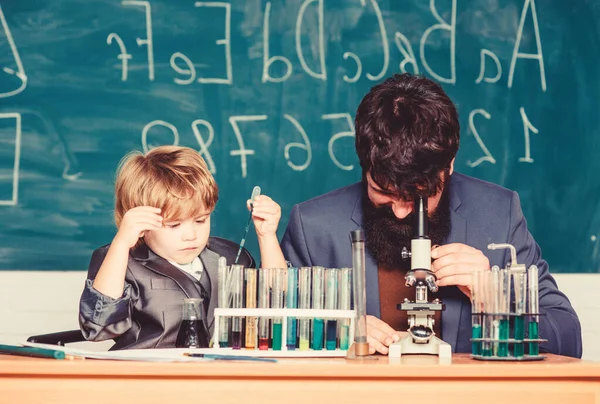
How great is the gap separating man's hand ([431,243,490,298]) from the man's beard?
316mm

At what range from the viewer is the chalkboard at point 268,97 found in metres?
2.96

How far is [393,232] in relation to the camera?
218cm

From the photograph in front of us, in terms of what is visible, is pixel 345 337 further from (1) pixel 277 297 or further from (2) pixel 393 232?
(2) pixel 393 232

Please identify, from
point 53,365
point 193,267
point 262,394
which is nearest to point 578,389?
point 262,394

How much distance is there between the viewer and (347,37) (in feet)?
10.00

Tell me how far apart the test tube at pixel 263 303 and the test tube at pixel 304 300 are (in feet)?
0.22

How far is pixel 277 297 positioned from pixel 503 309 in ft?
1.49

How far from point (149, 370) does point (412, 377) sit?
1.50 ft

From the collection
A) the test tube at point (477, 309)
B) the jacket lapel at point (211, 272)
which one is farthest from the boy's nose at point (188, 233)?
the test tube at point (477, 309)

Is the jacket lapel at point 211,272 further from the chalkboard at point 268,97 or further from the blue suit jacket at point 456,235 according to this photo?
the chalkboard at point 268,97

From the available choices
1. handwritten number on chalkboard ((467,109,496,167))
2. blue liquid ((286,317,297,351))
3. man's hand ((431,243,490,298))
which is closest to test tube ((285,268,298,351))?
blue liquid ((286,317,297,351))

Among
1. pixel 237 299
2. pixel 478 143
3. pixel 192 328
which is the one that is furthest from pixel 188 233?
pixel 478 143

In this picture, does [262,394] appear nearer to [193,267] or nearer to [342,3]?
[193,267]

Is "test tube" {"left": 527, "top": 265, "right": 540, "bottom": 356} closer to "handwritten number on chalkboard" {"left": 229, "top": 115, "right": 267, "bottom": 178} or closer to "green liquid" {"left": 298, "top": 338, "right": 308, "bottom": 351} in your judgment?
"green liquid" {"left": 298, "top": 338, "right": 308, "bottom": 351}
